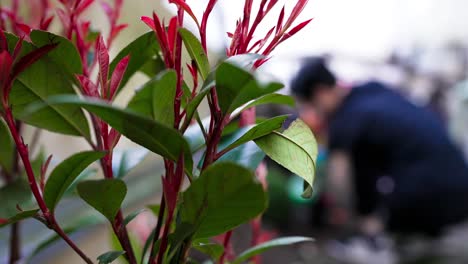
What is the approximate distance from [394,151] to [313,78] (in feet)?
1.68

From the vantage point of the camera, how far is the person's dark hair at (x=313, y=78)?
2256 mm

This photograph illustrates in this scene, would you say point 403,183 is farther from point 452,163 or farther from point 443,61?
point 443,61

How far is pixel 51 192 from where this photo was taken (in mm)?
396

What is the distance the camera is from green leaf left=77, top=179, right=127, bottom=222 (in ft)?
1.11

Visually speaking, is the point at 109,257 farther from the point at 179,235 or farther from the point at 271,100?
the point at 271,100

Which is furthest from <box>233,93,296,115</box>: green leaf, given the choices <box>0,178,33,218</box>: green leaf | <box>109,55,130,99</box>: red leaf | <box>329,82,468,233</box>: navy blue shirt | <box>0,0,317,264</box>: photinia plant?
<box>329,82,468,233</box>: navy blue shirt

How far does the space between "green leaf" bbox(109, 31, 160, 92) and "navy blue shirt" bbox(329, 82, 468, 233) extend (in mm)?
1676

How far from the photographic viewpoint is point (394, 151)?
2.05 m

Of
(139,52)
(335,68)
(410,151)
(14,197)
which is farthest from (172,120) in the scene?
(335,68)

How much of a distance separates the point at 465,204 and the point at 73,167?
198cm

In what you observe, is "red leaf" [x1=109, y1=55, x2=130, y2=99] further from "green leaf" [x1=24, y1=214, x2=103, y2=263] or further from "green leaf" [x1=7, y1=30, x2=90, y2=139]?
"green leaf" [x1=24, y1=214, x2=103, y2=263]

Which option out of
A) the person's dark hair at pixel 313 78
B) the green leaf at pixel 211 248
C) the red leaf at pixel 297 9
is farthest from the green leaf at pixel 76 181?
the person's dark hair at pixel 313 78

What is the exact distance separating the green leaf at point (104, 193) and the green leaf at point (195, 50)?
0.36 ft

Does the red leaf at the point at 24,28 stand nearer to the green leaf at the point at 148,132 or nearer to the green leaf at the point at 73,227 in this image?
the green leaf at the point at 148,132
